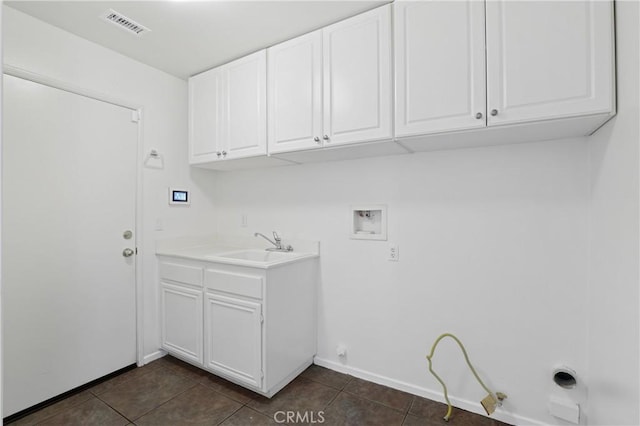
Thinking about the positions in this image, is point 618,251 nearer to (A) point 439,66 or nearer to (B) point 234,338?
(A) point 439,66

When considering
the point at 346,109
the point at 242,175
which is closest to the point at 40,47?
the point at 242,175

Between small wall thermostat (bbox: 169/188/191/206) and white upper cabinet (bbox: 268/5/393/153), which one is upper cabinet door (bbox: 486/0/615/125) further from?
small wall thermostat (bbox: 169/188/191/206)

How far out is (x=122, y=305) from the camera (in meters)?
2.50

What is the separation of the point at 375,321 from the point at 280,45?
2088 mm

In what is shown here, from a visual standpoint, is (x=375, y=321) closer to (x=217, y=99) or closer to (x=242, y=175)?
(x=242, y=175)

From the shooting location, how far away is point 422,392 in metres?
2.17

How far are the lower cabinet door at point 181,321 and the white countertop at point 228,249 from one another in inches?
11.3

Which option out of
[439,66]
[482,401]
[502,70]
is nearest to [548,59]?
[502,70]

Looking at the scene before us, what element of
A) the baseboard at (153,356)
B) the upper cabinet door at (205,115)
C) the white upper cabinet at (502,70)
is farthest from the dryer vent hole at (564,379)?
the baseboard at (153,356)

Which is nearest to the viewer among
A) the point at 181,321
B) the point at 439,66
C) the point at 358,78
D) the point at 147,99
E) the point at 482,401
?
the point at 439,66

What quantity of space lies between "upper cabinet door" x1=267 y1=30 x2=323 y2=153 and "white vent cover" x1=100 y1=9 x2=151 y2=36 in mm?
854

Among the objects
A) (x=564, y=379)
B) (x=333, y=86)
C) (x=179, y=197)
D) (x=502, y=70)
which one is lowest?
(x=564, y=379)

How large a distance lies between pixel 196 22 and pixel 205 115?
2.52 feet

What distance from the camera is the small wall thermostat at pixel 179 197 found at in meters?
2.84
